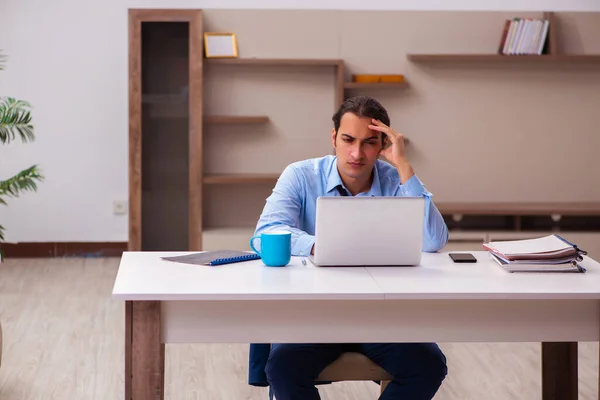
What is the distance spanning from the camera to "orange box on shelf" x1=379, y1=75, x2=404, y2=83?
18.6 feet

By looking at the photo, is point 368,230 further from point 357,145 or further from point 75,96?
point 75,96

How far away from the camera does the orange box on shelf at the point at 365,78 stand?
5672 millimetres

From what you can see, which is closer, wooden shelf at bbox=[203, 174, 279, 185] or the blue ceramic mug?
the blue ceramic mug

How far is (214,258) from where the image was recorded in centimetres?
255

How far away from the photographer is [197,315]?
2.12 metres

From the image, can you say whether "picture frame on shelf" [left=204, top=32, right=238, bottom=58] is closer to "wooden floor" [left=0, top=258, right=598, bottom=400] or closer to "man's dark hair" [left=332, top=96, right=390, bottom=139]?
"wooden floor" [left=0, top=258, right=598, bottom=400]

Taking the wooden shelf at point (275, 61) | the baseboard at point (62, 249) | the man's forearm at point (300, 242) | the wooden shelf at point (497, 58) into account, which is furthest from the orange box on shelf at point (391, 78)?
the man's forearm at point (300, 242)

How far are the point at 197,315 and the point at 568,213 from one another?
4.04 meters

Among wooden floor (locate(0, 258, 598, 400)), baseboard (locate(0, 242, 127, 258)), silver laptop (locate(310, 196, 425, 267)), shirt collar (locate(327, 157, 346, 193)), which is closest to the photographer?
silver laptop (locate(310, 196, 425, 267))

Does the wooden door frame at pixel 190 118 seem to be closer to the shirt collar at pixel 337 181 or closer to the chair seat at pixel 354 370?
the shirt collar at pixel 337 181

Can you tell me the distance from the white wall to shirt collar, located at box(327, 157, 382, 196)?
3.46 m

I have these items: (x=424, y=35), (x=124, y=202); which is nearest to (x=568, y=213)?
(x=424, y=35)

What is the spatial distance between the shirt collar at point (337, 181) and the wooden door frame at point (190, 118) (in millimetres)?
2791

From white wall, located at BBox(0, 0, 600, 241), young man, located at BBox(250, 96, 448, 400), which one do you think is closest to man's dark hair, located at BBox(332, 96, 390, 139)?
young man, located at BBox(250, 96, 448, 400)
